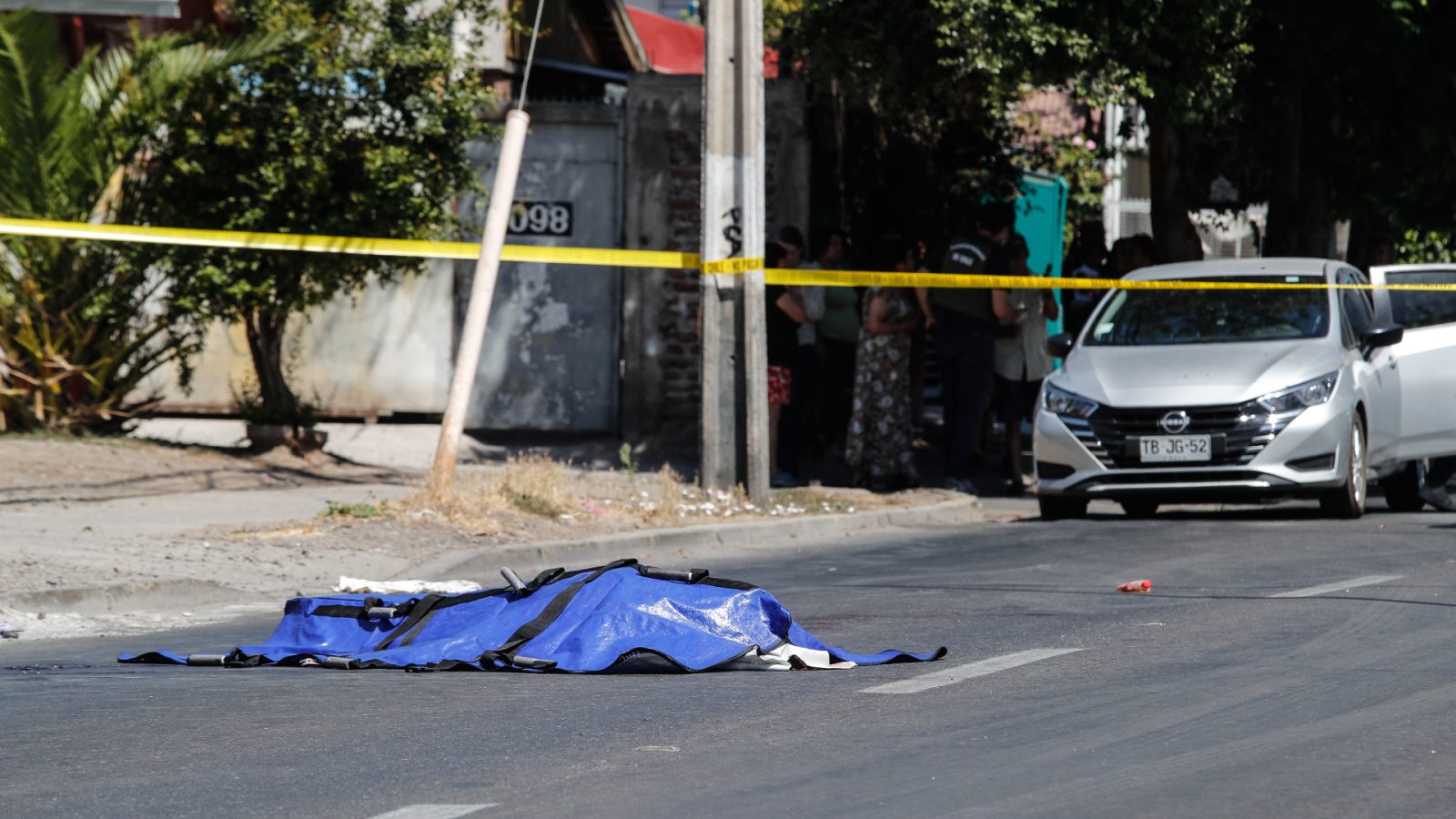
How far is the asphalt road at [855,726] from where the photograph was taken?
5.18 metres

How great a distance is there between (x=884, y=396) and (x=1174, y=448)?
110 inches

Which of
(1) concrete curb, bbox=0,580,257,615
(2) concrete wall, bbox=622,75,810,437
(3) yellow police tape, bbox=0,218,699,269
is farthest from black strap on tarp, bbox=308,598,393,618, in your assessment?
(2) concrete wall, bbox=622,75,810,437

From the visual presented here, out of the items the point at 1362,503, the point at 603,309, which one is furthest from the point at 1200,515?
the point at 603,309

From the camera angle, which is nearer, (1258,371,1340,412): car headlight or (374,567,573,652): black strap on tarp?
(374,567,573,652): black strap on tarp

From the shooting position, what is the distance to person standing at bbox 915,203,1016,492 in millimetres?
15398

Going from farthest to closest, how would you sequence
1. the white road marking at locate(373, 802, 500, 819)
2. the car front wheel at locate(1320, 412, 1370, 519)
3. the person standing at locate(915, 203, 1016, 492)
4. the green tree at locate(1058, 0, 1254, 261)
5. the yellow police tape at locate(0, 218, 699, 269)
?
the green tree at locate(1058, 0, 1254, 261), the person standing at locate(915, 203, 1016, 492), the car front wheel at locate(1320, 412, 1370, 519), the yellow police tape at locate(0, 218, 699, 269), the white road marking at locate(373, 802, 500, 819)

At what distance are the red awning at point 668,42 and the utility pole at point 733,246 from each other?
14.2m

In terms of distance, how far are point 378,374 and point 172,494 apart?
18.2ft

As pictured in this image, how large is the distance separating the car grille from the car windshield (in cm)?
92

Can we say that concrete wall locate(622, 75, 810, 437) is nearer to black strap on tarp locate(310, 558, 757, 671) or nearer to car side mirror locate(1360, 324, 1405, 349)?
car side mirror locate(1360, 324, 1405, 349)

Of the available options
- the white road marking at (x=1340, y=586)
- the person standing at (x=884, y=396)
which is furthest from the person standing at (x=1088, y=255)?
the white road marking at (x=1340, y=586)

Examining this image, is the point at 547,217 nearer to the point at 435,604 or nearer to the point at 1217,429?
the point at 1217,429

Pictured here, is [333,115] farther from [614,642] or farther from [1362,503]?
[614,642]

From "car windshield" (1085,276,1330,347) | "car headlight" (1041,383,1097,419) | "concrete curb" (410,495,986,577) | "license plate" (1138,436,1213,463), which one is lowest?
"concrete curb" (410,495,986,577)
